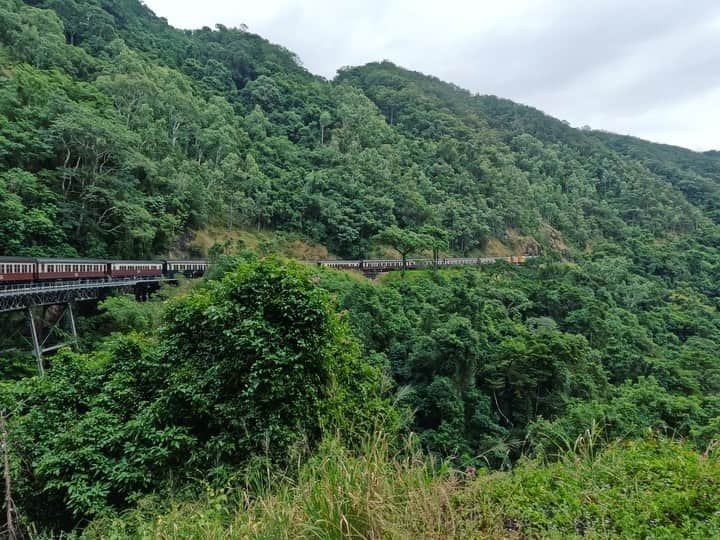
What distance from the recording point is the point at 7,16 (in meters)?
27.2

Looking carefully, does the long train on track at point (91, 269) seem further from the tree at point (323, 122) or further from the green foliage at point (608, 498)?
the tree at point (323, 122)

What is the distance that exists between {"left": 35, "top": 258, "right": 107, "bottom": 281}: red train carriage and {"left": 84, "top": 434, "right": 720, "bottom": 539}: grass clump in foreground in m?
13.7

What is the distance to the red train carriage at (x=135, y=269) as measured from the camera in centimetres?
1720

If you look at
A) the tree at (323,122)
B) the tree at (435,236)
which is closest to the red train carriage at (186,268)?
the tree at (435,236)

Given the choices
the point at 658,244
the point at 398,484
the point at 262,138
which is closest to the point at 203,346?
the point at 398,484

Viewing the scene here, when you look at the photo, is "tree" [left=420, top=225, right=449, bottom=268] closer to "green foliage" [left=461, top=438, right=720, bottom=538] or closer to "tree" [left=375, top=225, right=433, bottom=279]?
Answer: "tree" [left=375, top=225, right=433, bottom=279]

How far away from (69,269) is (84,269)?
31.7 inches

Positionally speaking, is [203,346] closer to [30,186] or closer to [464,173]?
[30,186]

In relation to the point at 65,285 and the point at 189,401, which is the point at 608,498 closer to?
the point at 189,401

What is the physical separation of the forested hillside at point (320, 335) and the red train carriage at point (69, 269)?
1.93 metres

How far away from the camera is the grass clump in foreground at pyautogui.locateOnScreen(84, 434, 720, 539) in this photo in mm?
2170

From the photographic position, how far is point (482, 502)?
109 inches

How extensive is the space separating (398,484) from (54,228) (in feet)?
69.7

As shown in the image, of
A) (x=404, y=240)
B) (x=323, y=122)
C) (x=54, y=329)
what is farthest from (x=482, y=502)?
(x=323, y=122)
